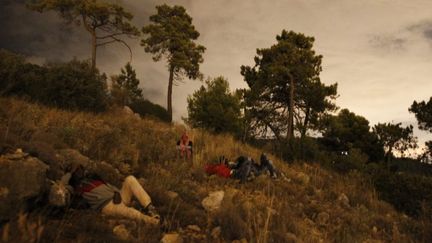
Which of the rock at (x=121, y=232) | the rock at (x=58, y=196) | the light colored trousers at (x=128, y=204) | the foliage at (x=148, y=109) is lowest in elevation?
the rock at (x=121, y=232)

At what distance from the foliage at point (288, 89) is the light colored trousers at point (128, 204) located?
18.8 m

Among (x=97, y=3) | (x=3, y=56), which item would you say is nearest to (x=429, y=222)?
(x=3, y=56)

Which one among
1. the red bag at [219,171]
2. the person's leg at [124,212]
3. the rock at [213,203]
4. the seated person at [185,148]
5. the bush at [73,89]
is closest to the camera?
the person's leg at [124,212]

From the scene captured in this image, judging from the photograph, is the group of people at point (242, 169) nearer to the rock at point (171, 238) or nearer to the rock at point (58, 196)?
the rock at point (171, 238)

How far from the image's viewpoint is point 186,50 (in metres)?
27.9

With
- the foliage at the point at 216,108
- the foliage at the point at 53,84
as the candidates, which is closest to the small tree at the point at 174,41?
the foliage at the point at 216,108

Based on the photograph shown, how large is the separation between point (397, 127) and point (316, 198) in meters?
23.7

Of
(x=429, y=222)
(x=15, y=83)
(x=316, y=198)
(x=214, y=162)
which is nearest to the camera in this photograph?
(x=429, y=222)

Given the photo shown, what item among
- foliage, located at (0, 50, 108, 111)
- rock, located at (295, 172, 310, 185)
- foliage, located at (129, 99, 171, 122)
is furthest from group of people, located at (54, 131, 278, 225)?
foliage, located at (129, 99, 171, 122)

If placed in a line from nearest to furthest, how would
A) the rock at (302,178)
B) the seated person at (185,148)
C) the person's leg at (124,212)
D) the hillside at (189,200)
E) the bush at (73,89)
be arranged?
the hillside at (189,200) < the person's leg at (124,212) < the seated person at (185,148) < the rock at (302,178) < the bush at (73,89)

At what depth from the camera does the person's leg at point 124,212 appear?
4562 millimetres

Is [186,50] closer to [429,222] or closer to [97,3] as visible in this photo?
[97,3]

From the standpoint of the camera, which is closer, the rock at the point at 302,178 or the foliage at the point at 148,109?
the rock at the point at 302,178

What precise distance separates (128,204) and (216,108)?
783 inches
